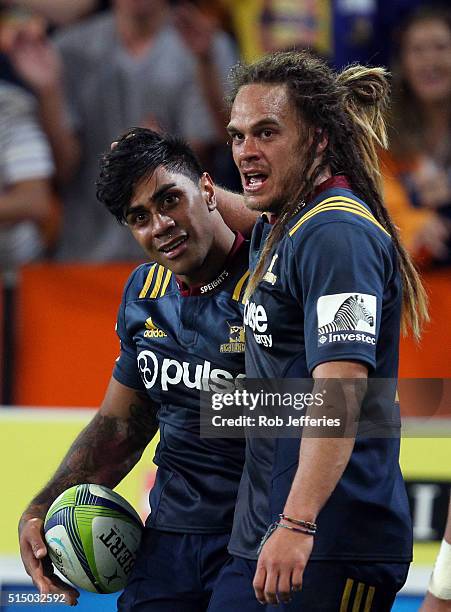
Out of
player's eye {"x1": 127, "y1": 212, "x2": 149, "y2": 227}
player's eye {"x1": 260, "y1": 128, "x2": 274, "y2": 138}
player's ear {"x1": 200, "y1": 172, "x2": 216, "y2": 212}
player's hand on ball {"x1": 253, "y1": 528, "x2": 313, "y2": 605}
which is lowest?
player's hand on ball {"x1": 253, "y1": 528, "x2": 313, "y2": 605}

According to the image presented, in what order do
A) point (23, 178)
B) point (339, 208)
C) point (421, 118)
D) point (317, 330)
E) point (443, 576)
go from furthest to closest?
point (23, 178), point (421, 118), point (443, 576), point (339, 208), point (317, 330)

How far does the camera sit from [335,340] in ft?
9.37

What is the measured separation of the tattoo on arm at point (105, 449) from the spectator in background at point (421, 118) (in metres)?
3.16

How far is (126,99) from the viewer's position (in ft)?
23.8

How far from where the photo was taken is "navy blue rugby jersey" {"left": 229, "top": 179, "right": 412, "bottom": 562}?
2.88m

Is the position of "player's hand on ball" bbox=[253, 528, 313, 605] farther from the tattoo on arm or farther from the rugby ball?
the tattoo on arm

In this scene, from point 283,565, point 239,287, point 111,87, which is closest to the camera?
point 283,565

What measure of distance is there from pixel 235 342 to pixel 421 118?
12.1ft

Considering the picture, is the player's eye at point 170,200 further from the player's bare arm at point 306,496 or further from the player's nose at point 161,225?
the player's bare arm at point 306,496

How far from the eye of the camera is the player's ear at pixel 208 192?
3.66 metres

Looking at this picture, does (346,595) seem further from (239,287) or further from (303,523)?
(239,287)

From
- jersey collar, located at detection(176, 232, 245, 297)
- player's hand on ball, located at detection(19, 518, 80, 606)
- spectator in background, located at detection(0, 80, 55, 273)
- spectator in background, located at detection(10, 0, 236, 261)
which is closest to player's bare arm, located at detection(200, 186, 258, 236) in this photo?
jersey collar, located at detection(176, 232, 245, 297)

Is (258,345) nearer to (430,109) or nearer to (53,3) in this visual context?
(430,109)

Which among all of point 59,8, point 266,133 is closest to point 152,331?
point 266,133
